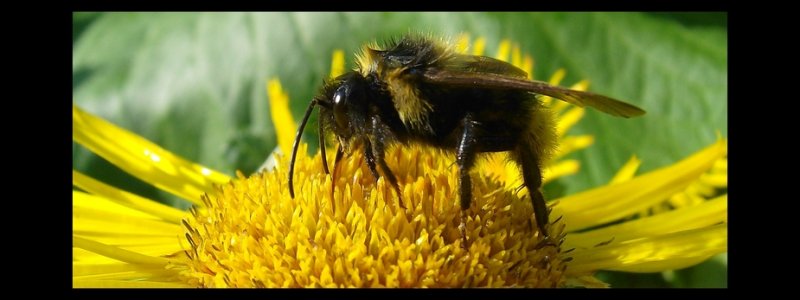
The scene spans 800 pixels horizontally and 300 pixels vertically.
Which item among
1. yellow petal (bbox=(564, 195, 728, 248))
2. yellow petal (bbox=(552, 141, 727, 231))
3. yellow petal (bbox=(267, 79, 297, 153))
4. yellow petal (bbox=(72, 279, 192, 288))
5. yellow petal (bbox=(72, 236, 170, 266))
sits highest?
yellow petal (bbox=(267, 79, 297, 153))

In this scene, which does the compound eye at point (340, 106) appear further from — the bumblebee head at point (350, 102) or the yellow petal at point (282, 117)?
the yellow petal at point (282, 117)

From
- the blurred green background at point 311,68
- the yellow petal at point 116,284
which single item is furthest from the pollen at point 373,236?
the blurred green background at point 311,68

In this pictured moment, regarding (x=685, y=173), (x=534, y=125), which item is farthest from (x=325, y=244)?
(x=685, y=173)

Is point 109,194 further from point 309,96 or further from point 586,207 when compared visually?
point 586,207

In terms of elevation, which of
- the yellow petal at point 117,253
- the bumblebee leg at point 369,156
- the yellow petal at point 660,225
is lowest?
the yellow petal at point 117,253

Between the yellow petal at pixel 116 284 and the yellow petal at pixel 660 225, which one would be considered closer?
the yellow petal at pixel 116 284

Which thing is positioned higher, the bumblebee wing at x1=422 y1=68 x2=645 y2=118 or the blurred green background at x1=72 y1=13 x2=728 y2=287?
the blurred green background at x1=72 y1=13 x2=728 y2=287

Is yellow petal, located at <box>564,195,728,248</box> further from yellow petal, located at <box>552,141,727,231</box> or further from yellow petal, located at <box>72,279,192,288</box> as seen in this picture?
yellow petal, located at <box>72,279,192,288</box>

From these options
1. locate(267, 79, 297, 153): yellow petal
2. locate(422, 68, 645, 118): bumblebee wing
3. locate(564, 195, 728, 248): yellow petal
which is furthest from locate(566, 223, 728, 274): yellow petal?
locate(267, 79, 297, 153): yellow petal
